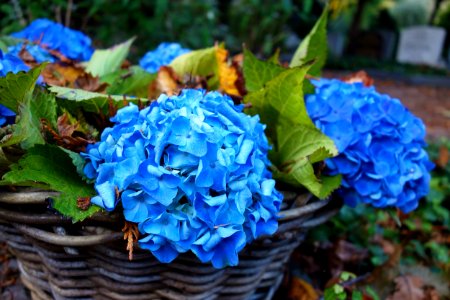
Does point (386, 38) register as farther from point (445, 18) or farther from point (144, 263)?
point (144, 263)

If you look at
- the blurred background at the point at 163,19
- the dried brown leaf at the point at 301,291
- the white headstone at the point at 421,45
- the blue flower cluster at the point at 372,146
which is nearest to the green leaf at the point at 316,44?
the blue flower cluster at the point at 372,146

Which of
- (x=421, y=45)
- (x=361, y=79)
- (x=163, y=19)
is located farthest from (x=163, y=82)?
(x=421, y=45)

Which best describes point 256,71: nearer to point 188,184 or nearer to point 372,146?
point 372,146

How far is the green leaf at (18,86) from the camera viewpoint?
703mm

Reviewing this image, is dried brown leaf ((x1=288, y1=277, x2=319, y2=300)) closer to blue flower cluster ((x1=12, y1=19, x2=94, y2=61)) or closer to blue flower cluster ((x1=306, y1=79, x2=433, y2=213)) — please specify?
blue flower cluster ((x1=306, y1=79, x2=433, y2=213))

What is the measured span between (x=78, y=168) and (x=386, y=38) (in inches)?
441

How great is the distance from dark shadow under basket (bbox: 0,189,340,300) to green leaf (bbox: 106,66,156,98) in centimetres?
35

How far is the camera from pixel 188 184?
673 millimetres

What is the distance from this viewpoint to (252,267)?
2.90ft

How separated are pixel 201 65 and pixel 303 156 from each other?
369mm

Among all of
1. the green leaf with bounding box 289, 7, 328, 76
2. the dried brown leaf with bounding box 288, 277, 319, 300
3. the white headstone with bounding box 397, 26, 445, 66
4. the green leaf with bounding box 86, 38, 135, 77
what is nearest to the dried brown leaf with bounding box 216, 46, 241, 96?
the green leaf with bounding box 289, 7, 328, 76

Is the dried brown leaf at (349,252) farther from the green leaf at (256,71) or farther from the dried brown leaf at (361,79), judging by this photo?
the green leaf at (256,71)

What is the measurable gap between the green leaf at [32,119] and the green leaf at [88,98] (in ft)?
0.10

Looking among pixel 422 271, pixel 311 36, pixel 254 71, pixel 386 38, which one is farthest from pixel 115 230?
pixel 386 38
